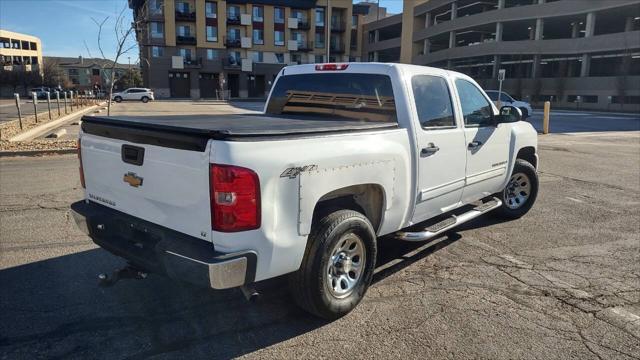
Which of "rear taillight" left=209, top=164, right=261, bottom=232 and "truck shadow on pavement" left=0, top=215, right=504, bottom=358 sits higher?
"rear taillight" left=209, top=164, right=261, bottom=232

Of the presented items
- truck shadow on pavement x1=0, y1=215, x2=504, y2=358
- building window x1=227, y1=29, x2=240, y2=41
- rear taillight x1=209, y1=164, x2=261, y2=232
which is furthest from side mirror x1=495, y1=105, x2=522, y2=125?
building window x1=227, y1=29, x2=240, y2=41

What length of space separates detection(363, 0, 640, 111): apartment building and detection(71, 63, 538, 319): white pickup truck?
49.8 metres

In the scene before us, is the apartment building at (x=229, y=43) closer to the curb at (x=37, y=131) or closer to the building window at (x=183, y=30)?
the building window at (x=183, y=30)

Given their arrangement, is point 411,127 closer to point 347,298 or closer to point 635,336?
point 347,298

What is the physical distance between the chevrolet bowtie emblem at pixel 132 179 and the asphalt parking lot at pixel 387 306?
1.03m

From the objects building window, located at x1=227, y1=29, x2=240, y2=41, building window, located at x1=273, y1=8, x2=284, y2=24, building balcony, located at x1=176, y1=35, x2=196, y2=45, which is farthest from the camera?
building window, located at x1=273, y1=8, x2=284, y2=24

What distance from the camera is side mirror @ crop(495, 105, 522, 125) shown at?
547cm

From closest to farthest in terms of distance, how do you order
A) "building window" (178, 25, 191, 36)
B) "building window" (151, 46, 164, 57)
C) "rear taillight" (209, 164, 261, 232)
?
1. "rear taillight" (209, 164, 261, 232)
2. "building window" (151, 46, 164, 57)
3. "building window" (178, 25, 191, 36)

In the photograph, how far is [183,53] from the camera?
66250 mm

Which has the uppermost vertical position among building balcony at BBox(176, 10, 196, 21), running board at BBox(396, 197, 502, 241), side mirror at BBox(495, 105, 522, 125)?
building balcony at BBox(176, 10, 196, 21)

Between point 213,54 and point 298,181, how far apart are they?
69.3m

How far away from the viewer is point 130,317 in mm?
3559

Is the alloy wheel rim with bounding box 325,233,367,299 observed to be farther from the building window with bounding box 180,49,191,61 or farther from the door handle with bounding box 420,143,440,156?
the building window with bounding box 180,49,191,61

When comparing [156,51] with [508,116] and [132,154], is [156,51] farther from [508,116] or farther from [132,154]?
[132,154]
